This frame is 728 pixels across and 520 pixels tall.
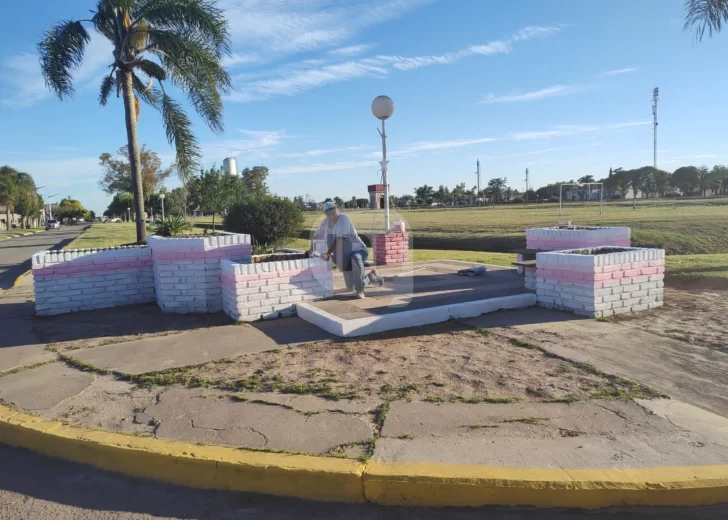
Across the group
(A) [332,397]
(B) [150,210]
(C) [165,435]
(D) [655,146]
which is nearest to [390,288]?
(A) [332,397]

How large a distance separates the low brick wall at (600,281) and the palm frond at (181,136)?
856cm

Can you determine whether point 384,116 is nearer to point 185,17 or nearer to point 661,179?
point 185,17

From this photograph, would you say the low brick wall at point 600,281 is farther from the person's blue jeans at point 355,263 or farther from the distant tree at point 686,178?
the distant tree at point 686,178

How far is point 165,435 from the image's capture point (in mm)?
3676

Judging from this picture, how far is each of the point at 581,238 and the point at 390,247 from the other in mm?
4326

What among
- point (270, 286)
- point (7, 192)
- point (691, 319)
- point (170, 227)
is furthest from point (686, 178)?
point (7, 192)

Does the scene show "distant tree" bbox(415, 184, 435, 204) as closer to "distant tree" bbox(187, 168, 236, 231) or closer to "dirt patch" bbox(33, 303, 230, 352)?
"distant tree" bbox(187, 168, 236, 231)

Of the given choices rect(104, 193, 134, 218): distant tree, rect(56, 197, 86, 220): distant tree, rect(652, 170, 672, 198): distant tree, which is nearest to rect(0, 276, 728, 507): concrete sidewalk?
rect(104, 193, 134, 218): distant tree

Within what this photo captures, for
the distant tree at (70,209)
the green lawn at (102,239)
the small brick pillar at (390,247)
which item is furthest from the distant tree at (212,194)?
the distant tree at (70,209)

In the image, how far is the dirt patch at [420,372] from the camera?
4.33 metres

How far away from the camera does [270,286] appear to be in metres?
7.15

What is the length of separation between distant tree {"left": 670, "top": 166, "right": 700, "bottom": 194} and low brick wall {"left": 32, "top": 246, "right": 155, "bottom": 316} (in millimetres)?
80406

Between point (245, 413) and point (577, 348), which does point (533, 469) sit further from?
point (577, 348)

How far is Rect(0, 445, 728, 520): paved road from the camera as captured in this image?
2.85m
